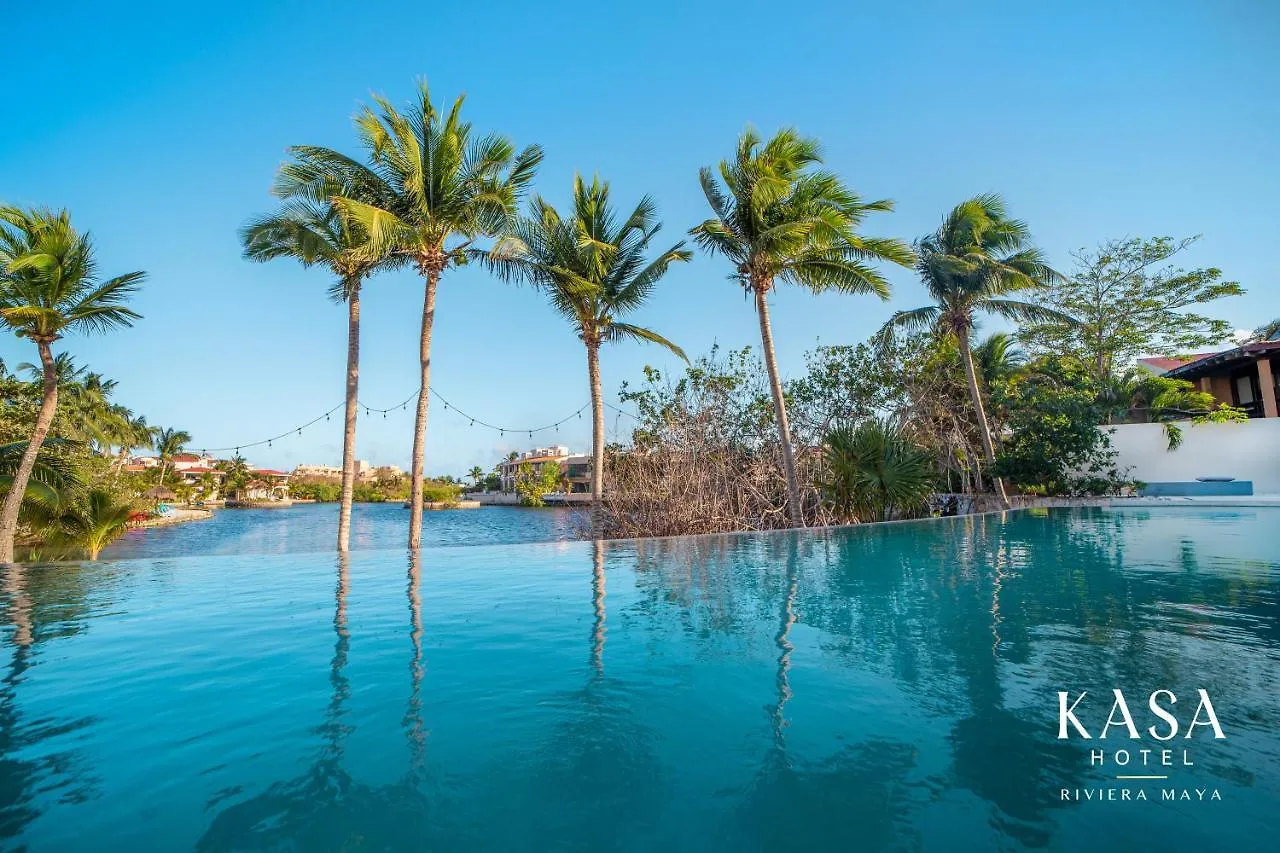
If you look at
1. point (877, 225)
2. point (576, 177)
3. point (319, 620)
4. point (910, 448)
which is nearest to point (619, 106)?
point (576, 177)

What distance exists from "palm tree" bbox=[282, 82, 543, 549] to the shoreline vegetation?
0.04m

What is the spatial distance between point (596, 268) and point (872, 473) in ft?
26.3

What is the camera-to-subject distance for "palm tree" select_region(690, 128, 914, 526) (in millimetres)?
12294

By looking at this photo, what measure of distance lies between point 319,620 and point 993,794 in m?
4.89

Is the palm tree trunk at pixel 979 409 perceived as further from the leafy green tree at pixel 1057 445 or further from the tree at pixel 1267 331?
the tree at pixel 1267 331

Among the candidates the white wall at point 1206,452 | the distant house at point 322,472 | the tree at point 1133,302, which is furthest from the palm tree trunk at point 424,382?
the distant house at point 322,472

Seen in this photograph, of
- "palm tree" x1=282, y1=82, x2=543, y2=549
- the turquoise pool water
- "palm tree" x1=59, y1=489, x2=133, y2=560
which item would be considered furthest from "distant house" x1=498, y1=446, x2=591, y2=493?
the turquoise pool water

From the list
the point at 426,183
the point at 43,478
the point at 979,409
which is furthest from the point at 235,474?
the point at 979,409

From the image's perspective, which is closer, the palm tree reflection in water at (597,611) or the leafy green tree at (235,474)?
the palm tree reflection in water at (597,611)

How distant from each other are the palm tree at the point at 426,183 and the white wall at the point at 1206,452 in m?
21.8

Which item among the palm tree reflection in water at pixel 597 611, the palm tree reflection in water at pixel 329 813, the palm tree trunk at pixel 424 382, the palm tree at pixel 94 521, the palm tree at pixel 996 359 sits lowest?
the palm tree reflection in water at pixel 329 813

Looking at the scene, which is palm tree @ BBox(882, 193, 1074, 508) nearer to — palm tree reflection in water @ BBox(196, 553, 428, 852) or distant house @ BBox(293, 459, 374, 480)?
palm tree reflection in water @ BBox(196, 553, 428, 852)

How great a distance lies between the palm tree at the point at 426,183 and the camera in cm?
1098

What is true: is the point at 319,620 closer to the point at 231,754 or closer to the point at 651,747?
the point at 231,754
